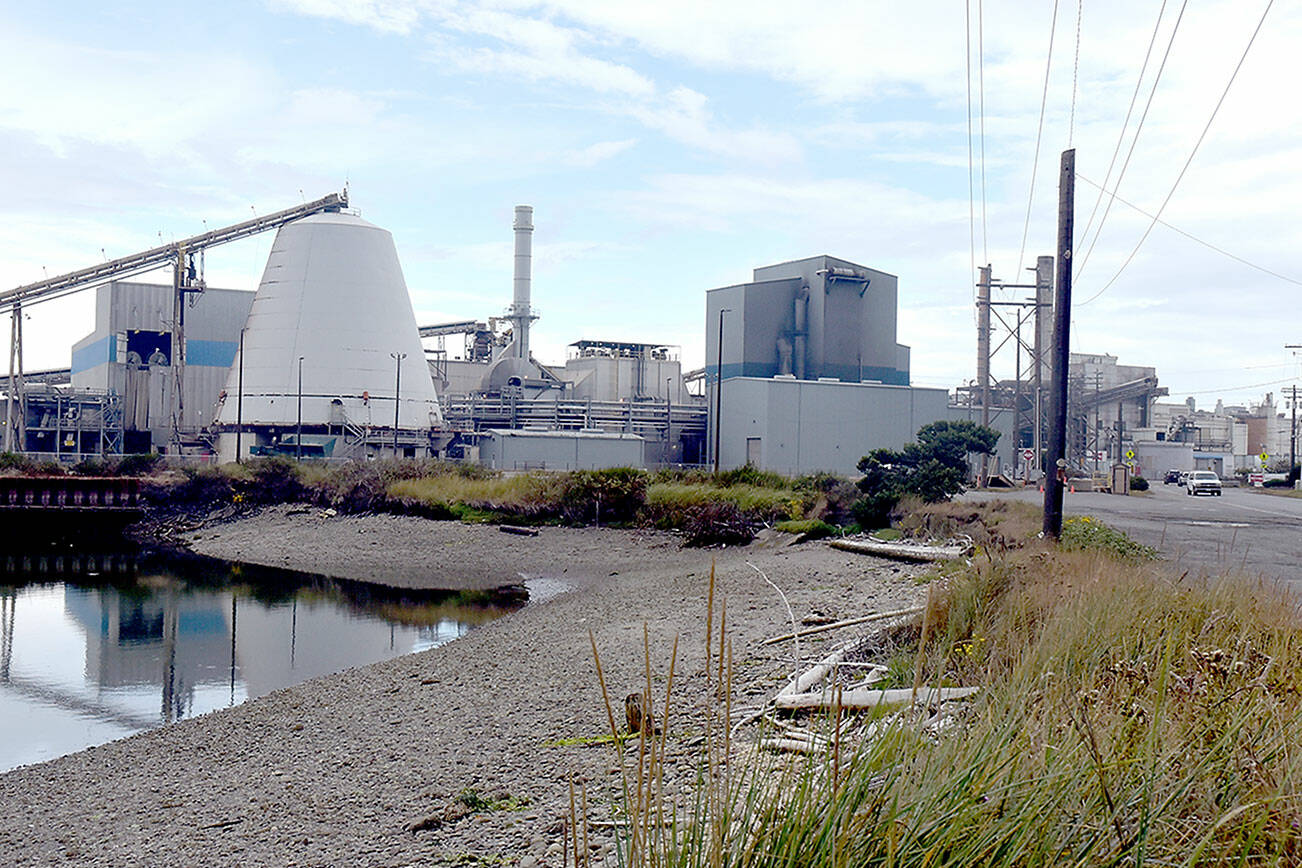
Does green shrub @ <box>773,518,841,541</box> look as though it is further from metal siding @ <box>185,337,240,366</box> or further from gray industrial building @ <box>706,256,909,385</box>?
metal siding @ <box>185,337,240,366</box>

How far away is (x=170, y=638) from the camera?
51.3ft

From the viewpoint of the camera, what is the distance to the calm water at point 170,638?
11211 mm

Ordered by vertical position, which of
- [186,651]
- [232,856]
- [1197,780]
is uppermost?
[1197,780]

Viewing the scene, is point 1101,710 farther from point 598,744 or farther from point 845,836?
point 598,744

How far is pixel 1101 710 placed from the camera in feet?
11.3

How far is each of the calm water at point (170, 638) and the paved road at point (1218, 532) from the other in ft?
31.6

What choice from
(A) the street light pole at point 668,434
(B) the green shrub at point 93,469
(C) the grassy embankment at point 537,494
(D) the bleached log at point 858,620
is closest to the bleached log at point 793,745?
(D) the bleached log at point 858,620

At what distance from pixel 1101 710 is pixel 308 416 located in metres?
42.6

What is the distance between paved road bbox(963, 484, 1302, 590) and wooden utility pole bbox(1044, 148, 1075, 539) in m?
1.26

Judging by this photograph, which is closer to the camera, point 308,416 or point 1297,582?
point 1297,582

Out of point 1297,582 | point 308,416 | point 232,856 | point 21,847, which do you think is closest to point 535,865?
point 232,856

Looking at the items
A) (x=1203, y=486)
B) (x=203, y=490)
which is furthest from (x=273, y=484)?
(x=1203, y=486)

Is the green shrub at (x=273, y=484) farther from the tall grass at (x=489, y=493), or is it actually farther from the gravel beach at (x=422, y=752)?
the gravel beach at (x=422, y=752)

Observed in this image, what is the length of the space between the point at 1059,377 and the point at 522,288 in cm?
3955
